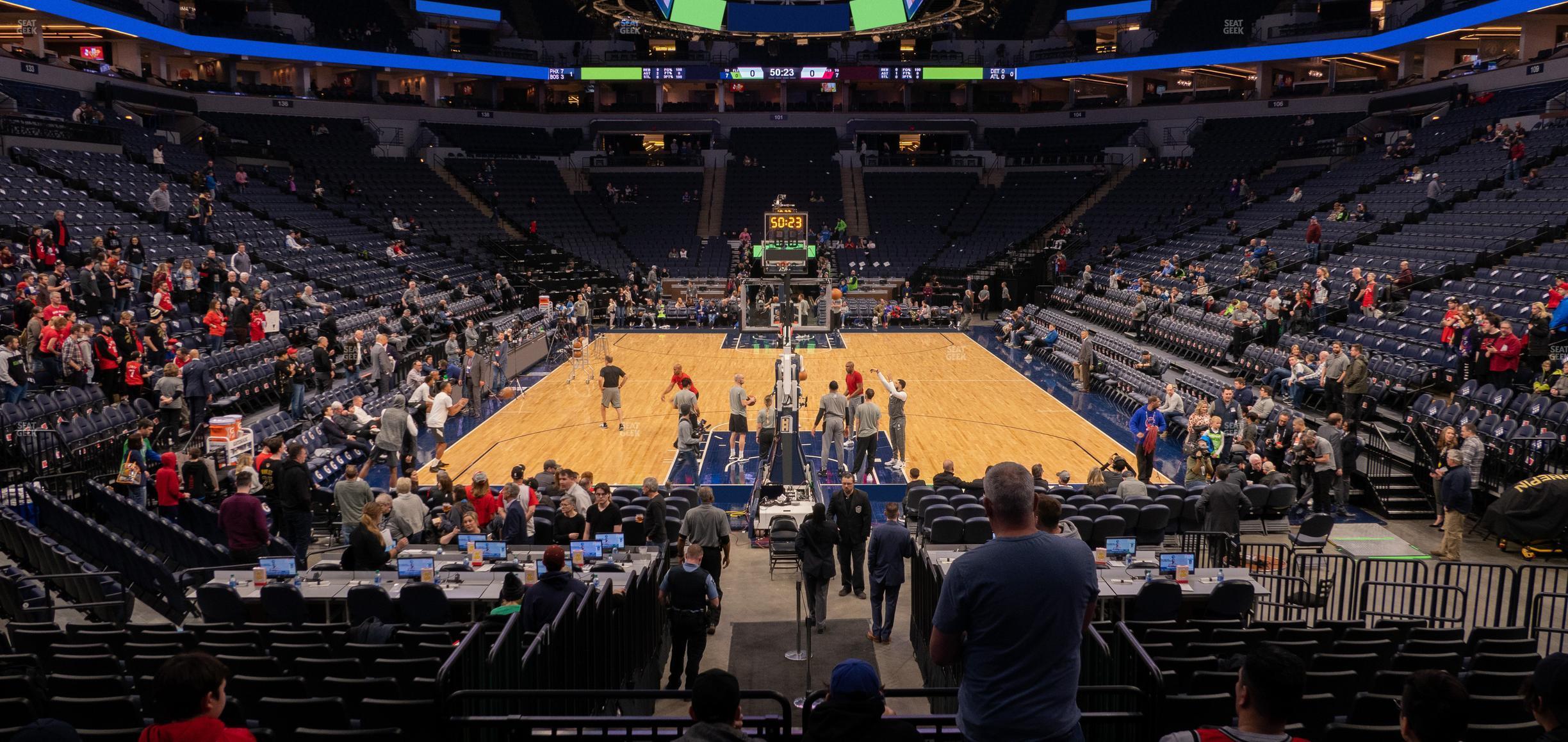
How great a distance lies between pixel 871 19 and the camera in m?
31.4

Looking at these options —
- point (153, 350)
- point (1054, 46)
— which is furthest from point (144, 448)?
point (1054, 46)

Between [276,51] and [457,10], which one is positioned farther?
[457,10]

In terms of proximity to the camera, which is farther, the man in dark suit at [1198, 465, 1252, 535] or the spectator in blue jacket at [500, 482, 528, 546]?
the man in dark suit at [1198, 465, 1252, 535]

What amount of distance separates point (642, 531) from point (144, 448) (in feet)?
20.4

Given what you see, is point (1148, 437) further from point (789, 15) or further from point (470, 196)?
point (470, 196)

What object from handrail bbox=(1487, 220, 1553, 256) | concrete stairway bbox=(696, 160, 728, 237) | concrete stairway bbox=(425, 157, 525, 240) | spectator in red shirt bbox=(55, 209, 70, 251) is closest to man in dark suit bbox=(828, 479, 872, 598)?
spectator in red shirt bbox=(55, 209, 70, 251)

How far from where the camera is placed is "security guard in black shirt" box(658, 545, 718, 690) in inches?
324

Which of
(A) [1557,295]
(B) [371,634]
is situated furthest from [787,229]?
(B) [371,634]

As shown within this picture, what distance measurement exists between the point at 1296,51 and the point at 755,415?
30.5 m

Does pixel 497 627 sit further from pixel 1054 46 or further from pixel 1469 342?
pixel 1054 46

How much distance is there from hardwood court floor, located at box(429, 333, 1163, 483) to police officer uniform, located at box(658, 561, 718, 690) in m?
7.91

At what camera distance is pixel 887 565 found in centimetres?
944

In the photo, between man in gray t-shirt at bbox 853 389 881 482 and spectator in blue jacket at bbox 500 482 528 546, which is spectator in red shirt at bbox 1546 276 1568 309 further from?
spectator in blue jacket at bbox 500 482 528 546

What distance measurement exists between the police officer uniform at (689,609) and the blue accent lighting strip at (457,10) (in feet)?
142
